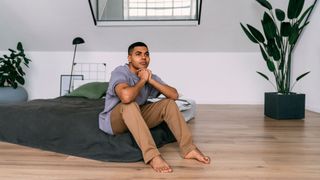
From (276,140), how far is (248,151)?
1.48ft

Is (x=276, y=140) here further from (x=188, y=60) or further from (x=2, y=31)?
(x=2, y=31)

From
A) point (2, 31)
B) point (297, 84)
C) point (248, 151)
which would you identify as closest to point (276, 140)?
point (248, 151)

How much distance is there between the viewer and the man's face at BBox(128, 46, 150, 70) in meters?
1.82

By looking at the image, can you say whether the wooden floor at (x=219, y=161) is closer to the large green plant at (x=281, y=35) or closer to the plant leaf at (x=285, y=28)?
the large green plant at (x=281, y=35)

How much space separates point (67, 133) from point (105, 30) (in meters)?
2.69

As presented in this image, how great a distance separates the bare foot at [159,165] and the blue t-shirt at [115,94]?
42 cm

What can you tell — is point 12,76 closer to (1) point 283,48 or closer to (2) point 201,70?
(2) point 201,70

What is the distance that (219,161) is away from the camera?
1807 millimetres

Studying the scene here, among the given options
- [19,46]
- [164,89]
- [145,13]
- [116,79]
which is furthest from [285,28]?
[19,46]

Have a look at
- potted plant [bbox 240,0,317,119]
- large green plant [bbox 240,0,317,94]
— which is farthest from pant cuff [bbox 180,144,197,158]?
large green plant [bbox 240,0,317,94]

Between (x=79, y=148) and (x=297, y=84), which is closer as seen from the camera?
(x=79, y=148)

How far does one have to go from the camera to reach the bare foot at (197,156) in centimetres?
178

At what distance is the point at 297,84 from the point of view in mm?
4469

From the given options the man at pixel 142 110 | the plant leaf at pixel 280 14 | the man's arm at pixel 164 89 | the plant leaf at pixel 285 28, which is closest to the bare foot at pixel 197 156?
the man at pixel 142 110
